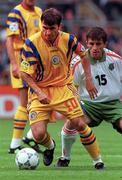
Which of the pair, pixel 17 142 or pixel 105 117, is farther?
pixel 17 142

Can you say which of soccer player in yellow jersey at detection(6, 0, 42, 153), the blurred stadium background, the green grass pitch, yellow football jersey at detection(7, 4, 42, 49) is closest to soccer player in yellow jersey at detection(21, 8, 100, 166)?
the green grass pitch

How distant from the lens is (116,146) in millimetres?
13242

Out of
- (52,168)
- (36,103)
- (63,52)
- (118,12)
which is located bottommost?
(52,168)

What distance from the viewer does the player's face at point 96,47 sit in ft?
32.8

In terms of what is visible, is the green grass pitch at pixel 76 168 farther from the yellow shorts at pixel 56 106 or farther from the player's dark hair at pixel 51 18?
the player's dark hair at pixel 51 18

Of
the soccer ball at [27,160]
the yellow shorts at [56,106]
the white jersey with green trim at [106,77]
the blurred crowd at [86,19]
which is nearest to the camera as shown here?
the soccer ball at [27,160]

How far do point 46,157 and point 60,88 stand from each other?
97 cm

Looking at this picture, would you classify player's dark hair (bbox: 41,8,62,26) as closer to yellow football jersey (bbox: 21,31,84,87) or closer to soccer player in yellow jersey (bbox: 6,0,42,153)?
yellow football jersey (bbox: 21,31,84,87)

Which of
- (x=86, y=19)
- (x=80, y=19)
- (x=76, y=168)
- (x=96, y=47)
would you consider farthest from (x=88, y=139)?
(x=86, y=19)

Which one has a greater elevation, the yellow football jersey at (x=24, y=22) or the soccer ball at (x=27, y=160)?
the yellow football jersey at (x=24, y=22)

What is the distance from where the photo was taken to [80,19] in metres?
26.5

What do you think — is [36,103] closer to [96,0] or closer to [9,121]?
[9,121]

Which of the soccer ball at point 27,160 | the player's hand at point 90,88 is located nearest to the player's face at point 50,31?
the player's hand at point 90,88

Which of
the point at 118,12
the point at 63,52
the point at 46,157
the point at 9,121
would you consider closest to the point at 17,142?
the point at 46,157
